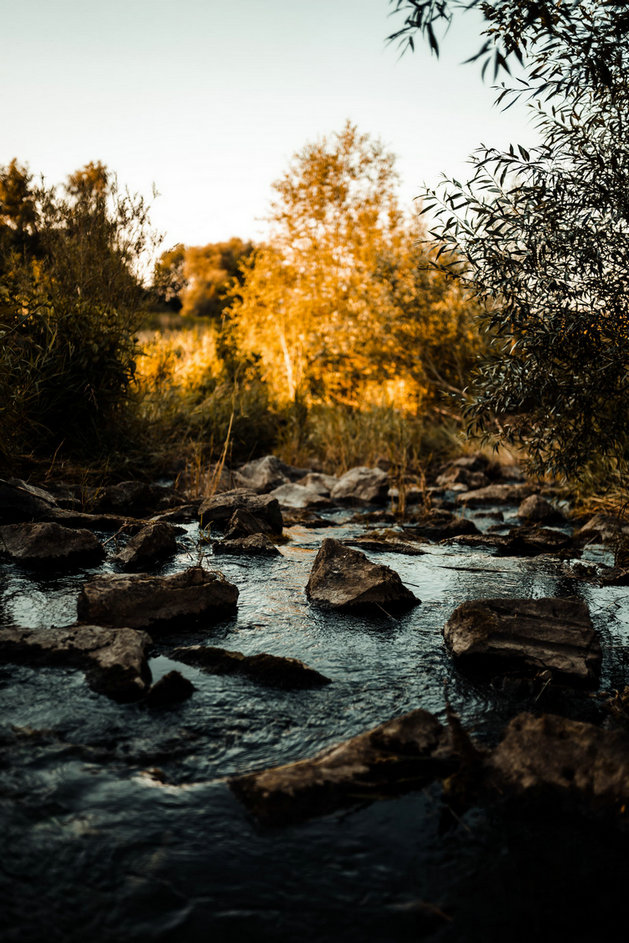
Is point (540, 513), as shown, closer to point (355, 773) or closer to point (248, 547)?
point (248, 547)

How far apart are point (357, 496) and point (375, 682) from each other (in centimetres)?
635

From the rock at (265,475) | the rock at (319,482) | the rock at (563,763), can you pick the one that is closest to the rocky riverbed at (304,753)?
the rock at (563,763)

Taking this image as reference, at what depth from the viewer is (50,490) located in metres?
7.02

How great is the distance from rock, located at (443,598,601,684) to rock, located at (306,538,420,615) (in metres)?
0.69

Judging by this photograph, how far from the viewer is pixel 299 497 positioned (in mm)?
9250

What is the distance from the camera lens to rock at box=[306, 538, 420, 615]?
4391 millimetres

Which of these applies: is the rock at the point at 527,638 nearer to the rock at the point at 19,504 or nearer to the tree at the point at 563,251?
the tree at the point at 563,251

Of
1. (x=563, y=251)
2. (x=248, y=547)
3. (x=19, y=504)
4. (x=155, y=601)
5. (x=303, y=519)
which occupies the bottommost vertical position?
(x=303, y=519)

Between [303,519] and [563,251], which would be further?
[303,519]

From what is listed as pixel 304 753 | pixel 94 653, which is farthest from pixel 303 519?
pixel 304 753

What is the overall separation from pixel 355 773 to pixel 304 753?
0.95 feet

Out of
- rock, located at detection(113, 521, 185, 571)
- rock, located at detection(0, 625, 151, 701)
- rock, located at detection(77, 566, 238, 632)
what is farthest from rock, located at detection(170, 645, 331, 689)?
rock, located at detection(113, 521, 185, 571)

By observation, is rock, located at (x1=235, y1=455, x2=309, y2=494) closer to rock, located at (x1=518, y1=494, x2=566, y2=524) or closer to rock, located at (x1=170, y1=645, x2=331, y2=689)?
rock, located at (x1=518, y1=494, x2=566, y2=524)

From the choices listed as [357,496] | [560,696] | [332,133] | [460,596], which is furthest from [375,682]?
[332,133]
